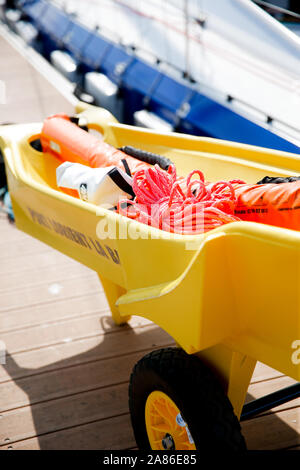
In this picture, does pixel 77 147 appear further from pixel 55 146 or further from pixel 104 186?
pixel 104 186

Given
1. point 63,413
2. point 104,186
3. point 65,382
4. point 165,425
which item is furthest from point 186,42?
point 165,425

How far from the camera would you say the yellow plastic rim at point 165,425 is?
54.3 inches

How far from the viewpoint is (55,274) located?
2.64 m

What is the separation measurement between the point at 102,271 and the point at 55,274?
37.9 inches

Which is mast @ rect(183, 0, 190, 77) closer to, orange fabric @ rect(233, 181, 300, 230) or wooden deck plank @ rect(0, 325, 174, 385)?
wooden deck plank @ rect(0, 325, 174, 385)

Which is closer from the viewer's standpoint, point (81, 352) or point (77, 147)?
point (81, 352)

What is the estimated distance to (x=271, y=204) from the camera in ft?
4.40

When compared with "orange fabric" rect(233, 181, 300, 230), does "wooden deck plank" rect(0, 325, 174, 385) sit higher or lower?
lower

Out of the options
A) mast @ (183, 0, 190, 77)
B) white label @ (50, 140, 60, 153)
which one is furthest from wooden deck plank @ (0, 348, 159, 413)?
mast @ (183, 0, 190, 77)

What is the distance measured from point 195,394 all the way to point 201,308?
0.24 m

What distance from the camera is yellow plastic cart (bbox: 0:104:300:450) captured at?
→ 1.17m

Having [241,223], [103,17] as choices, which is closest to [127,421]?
[241,223]

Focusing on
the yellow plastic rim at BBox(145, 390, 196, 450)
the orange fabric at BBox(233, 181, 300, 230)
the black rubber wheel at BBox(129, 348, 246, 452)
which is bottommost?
the yellow plastic rim at BBox(145, 390, 196, 450)

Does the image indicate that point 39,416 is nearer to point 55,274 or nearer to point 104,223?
point 104,223
